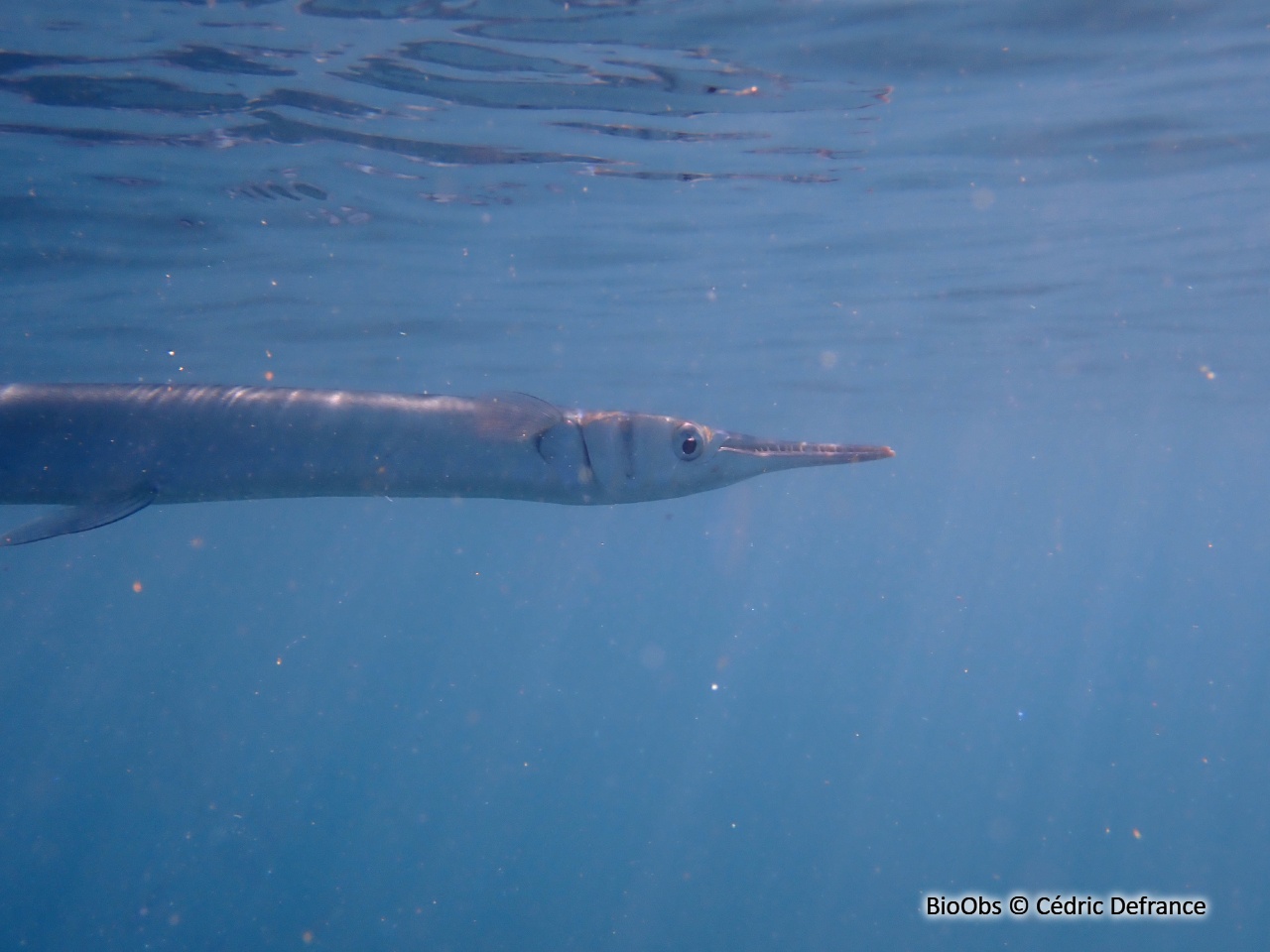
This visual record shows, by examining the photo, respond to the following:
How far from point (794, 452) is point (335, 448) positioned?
7.32 feet

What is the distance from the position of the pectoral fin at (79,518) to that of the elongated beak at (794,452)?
2.83m

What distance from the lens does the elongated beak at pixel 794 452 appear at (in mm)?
3639

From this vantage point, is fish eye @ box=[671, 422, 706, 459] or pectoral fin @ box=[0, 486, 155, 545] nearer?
pectoral fin @ box=[0, 486, 155, 545]

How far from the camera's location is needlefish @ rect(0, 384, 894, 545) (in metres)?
4.11

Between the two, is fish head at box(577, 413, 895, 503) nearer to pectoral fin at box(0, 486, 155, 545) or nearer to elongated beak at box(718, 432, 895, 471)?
elongated beak at box(718, 432, 895, 471)

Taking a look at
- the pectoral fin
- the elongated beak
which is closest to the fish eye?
the elongated beak

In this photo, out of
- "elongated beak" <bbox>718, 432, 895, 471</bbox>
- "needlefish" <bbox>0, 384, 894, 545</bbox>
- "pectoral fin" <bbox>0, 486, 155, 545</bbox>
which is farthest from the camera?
"needlefish" <bbox>0, 384, 894, 545</bbox>

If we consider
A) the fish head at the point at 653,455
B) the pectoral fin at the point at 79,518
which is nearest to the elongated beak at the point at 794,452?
the fish head at the point at 653,455

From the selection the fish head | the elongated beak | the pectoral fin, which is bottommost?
the pectoral fin

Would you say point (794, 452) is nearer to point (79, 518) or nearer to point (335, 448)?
point (335, 448)

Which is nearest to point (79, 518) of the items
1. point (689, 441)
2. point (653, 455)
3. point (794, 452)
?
point (653, 455)

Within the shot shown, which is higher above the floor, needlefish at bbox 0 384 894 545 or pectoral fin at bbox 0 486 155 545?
needlefish at bbox 0 384 894 545

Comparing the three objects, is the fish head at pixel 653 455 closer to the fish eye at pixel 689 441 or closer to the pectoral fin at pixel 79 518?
the fish eye at pixel 689 441

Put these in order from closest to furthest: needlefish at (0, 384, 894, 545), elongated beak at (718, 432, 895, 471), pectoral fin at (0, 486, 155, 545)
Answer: elongated beak at (718, 432, 895, 471) → pectoral fin at (0, 486, 155, 545) → needlefish at (0, 384, 894, 545)
